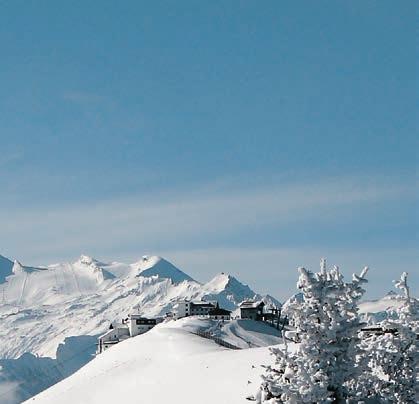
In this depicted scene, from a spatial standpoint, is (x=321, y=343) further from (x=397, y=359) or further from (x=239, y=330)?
(x=239, y=330)

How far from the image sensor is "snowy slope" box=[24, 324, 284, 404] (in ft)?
178

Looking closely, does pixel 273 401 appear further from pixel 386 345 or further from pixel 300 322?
pixel 386 345

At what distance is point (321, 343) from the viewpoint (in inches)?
1123

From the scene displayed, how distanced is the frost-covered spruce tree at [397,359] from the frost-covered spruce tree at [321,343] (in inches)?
68.2

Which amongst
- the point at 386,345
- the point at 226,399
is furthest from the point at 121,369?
the point at 386,345

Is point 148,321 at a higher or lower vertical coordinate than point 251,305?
lower

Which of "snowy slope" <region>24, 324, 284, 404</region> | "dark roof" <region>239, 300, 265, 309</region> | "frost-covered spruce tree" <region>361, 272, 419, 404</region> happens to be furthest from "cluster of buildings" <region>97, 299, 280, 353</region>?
"frost-covered spruce tree" <region>361, 272, 419, 404</region>

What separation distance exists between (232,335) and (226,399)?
56.7 meters

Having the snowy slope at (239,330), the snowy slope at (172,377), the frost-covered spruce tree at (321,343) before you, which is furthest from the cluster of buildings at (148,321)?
the frost-covered spruce tree at (321,343)

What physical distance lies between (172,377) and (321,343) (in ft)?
119

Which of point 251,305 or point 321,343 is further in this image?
point 251,305

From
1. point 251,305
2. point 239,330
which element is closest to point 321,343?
point 239,330

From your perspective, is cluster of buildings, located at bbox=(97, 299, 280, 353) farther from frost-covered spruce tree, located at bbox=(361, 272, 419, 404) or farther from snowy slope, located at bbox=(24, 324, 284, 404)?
frost-covered spruce tree, located at bbox=(361, 272, 419, 404)

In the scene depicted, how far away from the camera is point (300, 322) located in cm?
2869
